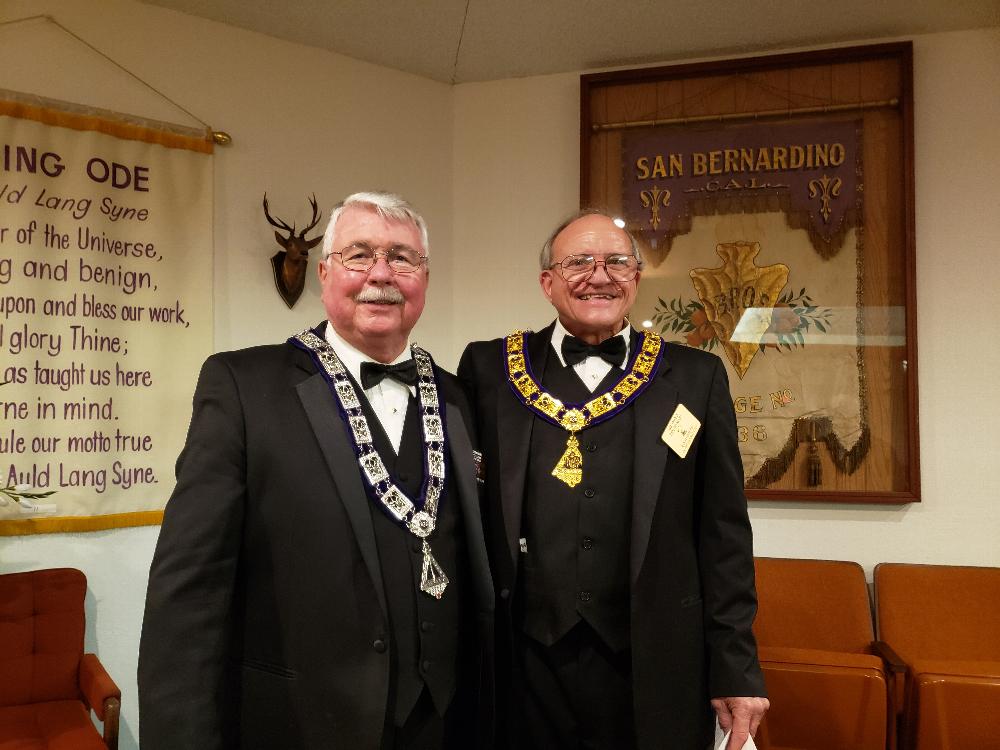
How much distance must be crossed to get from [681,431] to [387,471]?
2.27 ft

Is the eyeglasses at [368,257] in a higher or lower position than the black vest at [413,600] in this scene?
higher

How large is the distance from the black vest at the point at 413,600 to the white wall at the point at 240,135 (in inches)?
74.2

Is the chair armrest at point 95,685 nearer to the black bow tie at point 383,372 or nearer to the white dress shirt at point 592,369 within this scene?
the black bow tie at point 383,372

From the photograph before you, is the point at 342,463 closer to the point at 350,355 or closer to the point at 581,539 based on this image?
the point at 350,355

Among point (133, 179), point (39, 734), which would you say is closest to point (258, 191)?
point (133, 179)

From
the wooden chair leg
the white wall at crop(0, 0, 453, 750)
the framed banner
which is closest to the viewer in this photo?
the wooden chair leg

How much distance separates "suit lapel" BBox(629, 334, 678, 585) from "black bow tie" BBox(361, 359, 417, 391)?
546 millimetres

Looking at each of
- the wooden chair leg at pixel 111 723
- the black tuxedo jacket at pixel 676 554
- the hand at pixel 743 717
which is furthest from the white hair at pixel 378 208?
the wooden chair leg at pixel 111 723

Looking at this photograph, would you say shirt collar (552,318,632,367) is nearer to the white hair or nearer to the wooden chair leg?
the white hair

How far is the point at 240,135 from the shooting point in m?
3.14

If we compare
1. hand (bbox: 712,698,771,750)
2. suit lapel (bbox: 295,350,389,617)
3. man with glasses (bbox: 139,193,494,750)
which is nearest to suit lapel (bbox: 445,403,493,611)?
man with glasses (bbox: 139,193,494,750)

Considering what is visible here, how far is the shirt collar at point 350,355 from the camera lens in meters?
1.50

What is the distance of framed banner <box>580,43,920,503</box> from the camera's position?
310 cm

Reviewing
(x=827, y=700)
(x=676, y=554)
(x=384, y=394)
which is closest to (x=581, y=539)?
(x=676, y=554)
